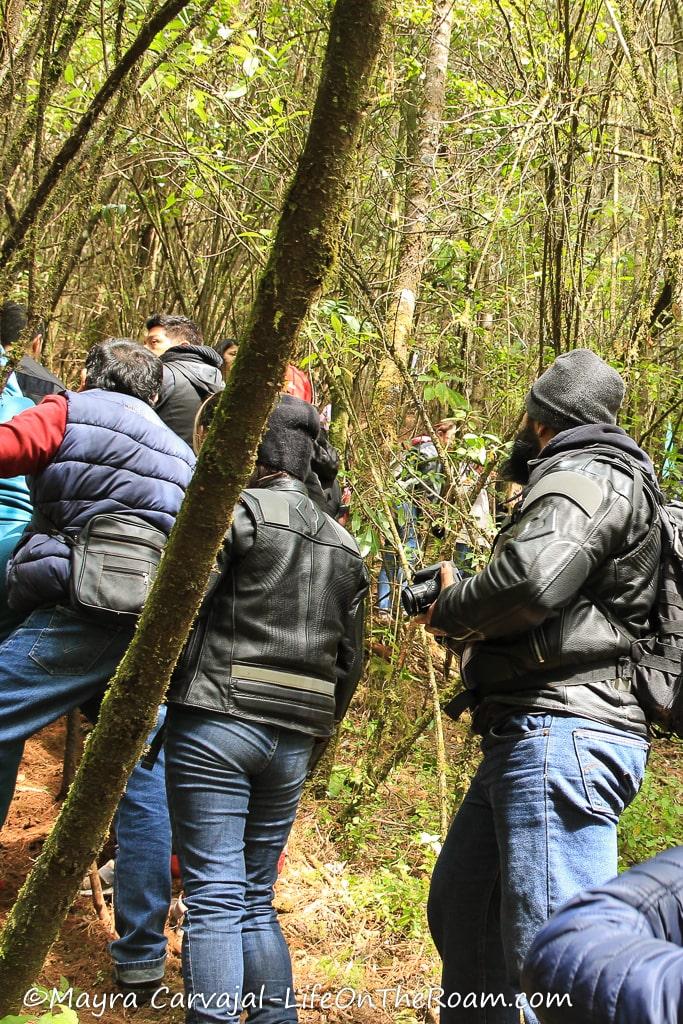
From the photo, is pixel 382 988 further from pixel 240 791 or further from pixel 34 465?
pixel 34 465

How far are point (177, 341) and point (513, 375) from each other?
2042mm

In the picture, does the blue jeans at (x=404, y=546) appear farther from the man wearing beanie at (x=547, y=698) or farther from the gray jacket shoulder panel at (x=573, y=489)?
the gray jacket shoulder panel at (x=573, y=489)

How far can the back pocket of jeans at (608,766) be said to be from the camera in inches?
94.2

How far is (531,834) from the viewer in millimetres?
2393

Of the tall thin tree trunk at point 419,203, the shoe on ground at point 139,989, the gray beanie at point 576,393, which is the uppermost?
the tall thin tree trunk at point 419,203

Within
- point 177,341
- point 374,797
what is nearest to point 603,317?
point 177,341

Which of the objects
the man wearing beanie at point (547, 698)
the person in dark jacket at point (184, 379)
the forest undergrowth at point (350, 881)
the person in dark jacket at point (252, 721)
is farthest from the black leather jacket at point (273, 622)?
the person in dark jacket at point (184, 379)

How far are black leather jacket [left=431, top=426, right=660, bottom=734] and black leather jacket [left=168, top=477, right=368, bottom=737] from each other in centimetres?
56

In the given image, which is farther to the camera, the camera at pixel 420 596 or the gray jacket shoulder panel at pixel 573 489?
the camera at pixel 420 596

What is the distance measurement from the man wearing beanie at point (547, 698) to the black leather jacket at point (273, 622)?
477 millimetres

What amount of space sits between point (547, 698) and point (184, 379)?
8.85ft

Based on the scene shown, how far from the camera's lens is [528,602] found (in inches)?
95.3

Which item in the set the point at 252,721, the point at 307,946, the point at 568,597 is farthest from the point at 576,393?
the point at 307,946

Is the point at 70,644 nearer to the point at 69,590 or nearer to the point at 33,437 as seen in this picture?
the point at 69,590
